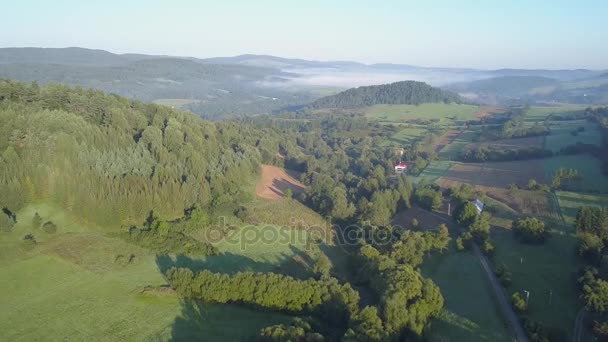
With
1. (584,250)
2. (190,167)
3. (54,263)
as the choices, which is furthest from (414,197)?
(54,263)

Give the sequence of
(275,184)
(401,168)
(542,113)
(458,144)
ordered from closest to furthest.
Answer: (275,184), (401,168), (458,144), (542,113)

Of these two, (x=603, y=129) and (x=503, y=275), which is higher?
(x=603, y=129)

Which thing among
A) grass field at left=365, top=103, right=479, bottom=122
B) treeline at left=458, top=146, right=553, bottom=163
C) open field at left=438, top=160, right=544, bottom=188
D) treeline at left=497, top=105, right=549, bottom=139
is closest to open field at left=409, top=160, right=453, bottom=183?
open field at left=438, top=160, right=544, bottom=188

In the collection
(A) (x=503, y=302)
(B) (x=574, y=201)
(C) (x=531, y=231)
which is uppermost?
(B) (x=574, y=201)

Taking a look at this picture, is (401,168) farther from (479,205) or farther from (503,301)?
(503,301)

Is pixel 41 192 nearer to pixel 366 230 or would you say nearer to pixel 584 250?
pixel 366 230

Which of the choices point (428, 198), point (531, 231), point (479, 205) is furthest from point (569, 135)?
point (531, 231)

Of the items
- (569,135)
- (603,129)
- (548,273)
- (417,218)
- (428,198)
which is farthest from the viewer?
(569,135)

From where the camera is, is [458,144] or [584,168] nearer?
[584,168]
